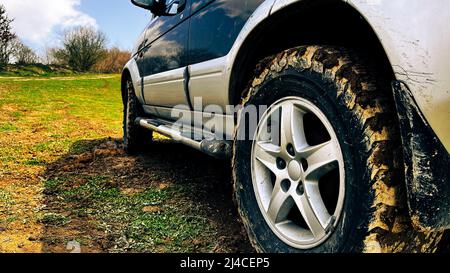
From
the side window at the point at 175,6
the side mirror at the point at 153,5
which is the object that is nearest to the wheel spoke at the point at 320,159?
the side window at the point at 175,6

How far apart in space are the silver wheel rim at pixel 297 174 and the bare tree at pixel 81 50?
117 feet

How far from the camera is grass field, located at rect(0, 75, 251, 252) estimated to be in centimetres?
188

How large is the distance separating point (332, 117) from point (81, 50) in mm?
37443

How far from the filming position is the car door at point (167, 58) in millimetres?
2410

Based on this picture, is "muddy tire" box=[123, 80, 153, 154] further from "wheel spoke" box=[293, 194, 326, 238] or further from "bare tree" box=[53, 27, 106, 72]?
"bare tree" box=[53, 27, 106, 72]

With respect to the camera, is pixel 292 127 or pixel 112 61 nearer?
pixel 292 127

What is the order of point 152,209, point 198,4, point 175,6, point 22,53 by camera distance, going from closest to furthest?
1. point 198,4
2. point 152,209
3. point 175,6
4. point 22,53

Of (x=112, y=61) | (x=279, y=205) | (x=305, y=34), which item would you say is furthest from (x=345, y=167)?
(x=112, y=61)

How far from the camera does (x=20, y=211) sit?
7.51ft

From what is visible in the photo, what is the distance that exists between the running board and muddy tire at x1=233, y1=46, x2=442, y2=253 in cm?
57

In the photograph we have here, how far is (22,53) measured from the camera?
37.6 meters

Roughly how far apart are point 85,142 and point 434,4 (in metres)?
4.79

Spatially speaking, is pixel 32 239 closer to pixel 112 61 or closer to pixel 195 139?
pixel 195 139
